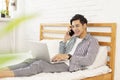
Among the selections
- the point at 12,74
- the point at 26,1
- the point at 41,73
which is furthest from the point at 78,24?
the point at 26,1

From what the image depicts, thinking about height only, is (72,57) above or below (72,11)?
below

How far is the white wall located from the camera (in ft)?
6.25

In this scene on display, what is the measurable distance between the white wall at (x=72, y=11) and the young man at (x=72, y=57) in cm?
22

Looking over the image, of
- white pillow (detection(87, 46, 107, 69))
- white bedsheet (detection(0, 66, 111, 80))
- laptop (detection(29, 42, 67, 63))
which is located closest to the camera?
white bedsheet (detection(0, 66, 111, 80))

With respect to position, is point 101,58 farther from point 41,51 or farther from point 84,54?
point 41,51

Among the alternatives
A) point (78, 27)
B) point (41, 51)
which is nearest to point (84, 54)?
point (78, 27)

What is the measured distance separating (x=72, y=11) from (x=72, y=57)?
0.78 metres

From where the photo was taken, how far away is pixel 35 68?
5.26 ft

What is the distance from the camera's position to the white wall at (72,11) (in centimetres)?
191

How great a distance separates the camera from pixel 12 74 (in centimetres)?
149

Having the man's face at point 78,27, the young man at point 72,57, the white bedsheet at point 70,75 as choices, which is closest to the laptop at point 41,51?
the young man at point 72,57

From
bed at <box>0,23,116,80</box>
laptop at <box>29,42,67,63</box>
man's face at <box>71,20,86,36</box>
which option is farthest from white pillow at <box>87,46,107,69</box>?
laptop at <box>29,42,67,63</box>

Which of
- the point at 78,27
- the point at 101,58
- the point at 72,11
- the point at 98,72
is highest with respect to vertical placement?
the point at 72,11

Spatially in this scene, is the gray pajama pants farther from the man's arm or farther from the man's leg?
the man's arm
